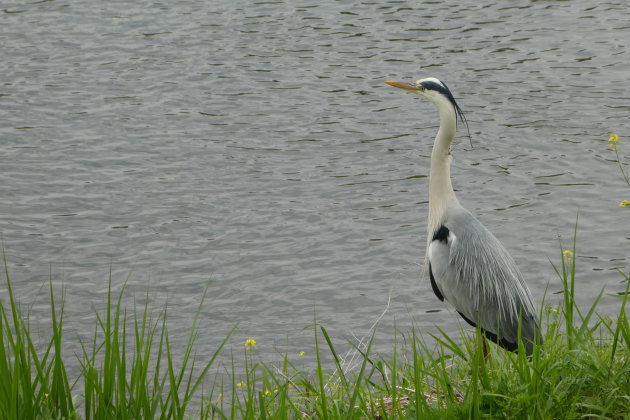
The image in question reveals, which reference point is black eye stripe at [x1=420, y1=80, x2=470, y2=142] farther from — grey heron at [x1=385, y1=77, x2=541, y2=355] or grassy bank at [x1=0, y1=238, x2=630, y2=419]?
grassy bank at [x1=0, y1=238, x2=630, y2=419]

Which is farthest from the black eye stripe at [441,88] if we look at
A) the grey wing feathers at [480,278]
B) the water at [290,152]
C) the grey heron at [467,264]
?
the water at [290,152]

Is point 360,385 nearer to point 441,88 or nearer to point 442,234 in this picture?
point 442,234

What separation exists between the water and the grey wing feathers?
1302mm

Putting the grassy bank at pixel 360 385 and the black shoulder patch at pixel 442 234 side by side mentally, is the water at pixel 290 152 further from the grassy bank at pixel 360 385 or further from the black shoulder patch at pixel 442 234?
the grassy bank at pixel 360 385

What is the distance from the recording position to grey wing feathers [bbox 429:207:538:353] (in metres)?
5.83

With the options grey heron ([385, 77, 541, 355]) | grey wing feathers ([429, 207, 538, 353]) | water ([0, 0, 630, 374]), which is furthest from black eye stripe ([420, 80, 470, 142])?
water ([0, 0, 630, 374])

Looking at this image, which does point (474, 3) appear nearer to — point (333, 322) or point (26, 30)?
point (26, 30)

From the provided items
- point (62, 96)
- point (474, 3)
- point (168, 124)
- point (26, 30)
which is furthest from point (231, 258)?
point (474, 3)

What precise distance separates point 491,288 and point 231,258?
3078mm

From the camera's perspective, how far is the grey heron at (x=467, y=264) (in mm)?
5836

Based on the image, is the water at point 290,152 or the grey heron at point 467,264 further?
the water at point 290,152

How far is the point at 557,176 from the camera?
9789 millimetres

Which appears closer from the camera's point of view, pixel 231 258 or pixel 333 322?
pixel 333 322

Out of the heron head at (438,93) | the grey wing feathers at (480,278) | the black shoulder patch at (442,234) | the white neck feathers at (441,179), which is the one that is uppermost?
the heron head at (438,93)
